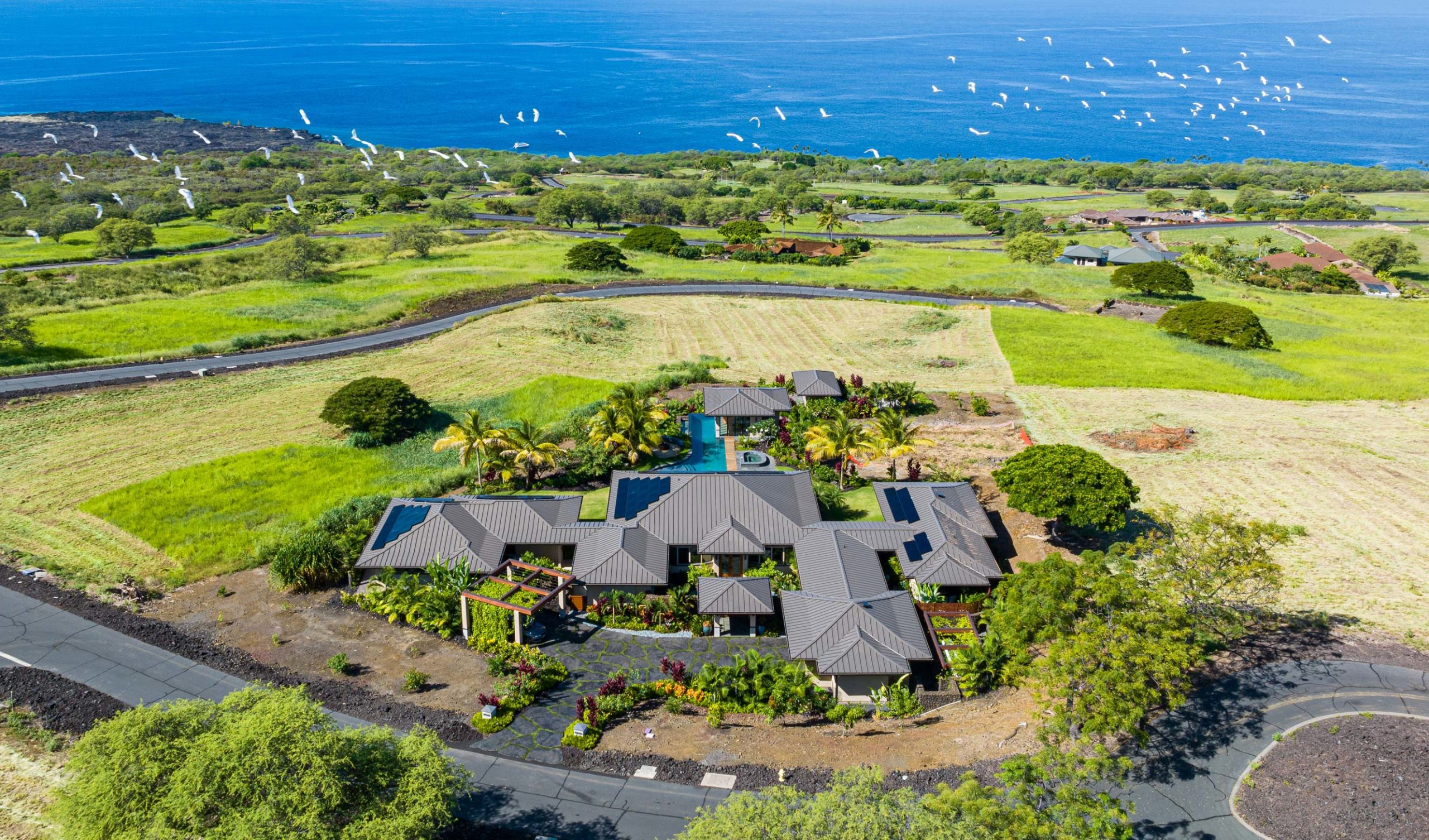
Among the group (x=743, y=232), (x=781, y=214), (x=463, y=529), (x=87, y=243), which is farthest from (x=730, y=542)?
(x=87, y=243)

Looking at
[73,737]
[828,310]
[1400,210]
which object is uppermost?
[73,737]

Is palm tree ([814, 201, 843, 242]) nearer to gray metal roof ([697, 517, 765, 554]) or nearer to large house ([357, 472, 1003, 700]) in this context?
large house ([357, 472, 1003, 700])

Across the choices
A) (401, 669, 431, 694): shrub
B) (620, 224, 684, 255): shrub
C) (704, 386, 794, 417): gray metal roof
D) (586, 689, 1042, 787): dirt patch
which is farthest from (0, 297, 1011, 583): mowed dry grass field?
(620, 224, 684, 255): shrub

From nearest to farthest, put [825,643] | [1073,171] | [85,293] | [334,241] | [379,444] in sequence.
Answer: [825,643] → [379,444] → [85,293] → [334,241] → [1073,171]

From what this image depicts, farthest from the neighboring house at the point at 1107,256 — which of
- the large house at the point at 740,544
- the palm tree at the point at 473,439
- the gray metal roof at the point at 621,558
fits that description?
the gray metal roof at the point at 621,558

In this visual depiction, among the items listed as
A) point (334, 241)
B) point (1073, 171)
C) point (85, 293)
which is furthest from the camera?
point (1073, 171)

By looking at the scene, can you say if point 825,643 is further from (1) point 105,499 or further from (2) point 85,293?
(2) point 85,293

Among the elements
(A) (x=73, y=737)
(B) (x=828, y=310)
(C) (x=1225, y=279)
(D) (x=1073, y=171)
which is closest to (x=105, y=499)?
(A) (x=73, y=737)

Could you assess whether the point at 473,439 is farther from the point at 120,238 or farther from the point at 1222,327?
the point at 120,238
